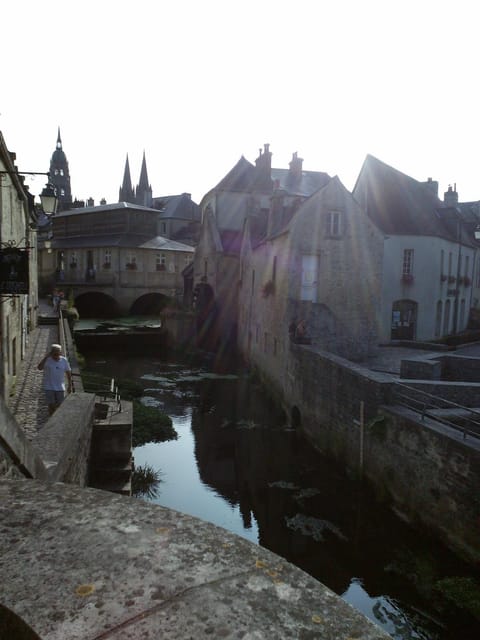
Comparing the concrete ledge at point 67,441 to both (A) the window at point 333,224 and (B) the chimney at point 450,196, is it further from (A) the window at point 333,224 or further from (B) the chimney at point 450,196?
(B) the chimney at point 450,196

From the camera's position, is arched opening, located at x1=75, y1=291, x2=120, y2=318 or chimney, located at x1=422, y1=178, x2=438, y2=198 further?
arched opening, located at x1=75, y1=291, x2=120, y2=318

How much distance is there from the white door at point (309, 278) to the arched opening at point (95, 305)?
29.2 meters

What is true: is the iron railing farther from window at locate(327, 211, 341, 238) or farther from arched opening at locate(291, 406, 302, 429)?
window at locate(327, 211, 341, 238)

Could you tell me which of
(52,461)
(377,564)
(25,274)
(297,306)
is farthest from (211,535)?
(297,306)

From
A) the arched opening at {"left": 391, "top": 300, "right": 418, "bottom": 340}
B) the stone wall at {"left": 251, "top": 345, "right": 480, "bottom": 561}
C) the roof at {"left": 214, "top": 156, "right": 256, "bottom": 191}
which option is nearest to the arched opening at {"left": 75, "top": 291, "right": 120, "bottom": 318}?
the roof at {"left": 214, "top": 156, "right": 256, "bottom": 191}

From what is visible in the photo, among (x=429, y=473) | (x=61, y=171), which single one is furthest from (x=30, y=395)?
(x=61, y=171)

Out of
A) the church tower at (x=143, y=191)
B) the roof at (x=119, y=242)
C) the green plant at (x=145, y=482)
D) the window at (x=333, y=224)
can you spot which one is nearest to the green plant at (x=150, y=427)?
Result: the green plant at (x=145, y=482)

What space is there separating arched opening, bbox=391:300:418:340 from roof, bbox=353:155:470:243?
151 inches

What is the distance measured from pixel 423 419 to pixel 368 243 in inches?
480

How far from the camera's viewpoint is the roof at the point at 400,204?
86.3 ft

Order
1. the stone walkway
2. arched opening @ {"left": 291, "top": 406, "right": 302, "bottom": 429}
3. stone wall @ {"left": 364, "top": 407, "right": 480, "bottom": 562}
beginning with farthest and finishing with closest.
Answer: arched opening @ {"left": 291, "top": 406, "right": 302, "bottom": 429}, the stone walkway, stone wall @ {"left": 364, "top": 407, "right": 480, "bottom": 562}

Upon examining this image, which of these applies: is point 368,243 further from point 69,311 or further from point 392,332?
point 69,311

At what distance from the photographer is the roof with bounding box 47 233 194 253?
44278mm

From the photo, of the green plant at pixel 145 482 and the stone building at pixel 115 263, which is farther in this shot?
the stone building at pixel 115 263
